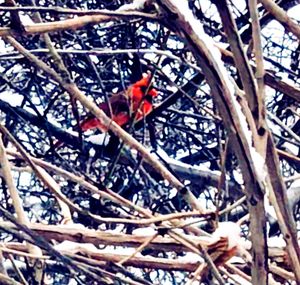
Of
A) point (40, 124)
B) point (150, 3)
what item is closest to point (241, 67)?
point (150, 3)

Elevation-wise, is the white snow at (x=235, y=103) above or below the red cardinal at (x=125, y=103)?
below

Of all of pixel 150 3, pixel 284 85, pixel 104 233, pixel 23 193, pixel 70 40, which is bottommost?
pixel 104 233

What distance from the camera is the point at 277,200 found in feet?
3.87

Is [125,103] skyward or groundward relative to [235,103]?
skyward

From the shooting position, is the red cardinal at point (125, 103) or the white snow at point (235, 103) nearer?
the white snow at point (235, 103)

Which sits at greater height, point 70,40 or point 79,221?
point 70,40

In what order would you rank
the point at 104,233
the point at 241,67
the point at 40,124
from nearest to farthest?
the point at 241,67 < the point at 104,233 < the point at 40,124

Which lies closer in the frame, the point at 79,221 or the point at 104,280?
the point at 104,280

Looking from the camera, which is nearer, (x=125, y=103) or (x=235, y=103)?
(x=235, y=103)

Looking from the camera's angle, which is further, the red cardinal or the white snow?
the red cardinal

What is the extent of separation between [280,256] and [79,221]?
132cm

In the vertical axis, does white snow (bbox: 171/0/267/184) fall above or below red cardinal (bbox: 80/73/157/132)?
below

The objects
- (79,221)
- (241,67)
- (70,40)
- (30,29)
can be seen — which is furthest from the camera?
(70,40)

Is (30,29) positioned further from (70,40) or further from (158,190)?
(70,40)
